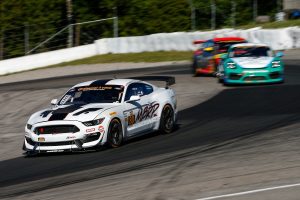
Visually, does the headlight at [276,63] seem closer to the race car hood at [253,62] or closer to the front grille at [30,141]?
the race car hood at [253,62]

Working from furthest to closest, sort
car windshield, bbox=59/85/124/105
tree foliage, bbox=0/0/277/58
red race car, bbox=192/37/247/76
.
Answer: tree foliage, bbox=0/0/277/58 → red race car, bbox=192/37/247/76 → car windshield, bbox=59/85/124/105

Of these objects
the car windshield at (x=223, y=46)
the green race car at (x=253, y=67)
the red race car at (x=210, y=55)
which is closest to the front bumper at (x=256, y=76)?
the green race car at (x=253, y=67)

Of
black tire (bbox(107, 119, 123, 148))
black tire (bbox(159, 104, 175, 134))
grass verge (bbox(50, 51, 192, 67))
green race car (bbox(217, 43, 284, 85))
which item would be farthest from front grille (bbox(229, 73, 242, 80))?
grass verge (bbox(50, 51, 192, 67))

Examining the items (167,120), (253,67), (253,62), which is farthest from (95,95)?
(253,62)

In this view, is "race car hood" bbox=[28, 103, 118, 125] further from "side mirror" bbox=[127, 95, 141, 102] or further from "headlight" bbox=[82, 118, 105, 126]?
"side mirror" bbox=[127, 95, 141, 102]

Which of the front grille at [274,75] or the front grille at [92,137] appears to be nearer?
the front grille at [92,137]

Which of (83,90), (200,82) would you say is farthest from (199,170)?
(200,82)

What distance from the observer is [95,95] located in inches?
573

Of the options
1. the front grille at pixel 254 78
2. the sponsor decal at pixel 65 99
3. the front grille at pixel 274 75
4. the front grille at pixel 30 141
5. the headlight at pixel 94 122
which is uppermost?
the sponsor decal at pixel 65 99

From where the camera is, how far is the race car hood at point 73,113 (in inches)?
532

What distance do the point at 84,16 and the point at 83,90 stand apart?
26966mm

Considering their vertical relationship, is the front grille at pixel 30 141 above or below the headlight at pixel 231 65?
below

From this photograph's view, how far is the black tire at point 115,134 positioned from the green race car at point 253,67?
9012mm

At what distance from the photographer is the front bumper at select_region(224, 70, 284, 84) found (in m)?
22.4
